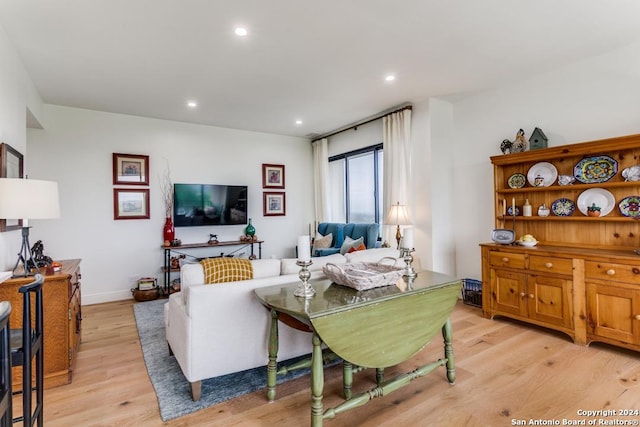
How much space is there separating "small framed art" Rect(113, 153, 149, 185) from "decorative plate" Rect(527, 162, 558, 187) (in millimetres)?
4859

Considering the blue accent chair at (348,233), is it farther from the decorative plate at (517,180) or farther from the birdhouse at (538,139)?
the birdhouse at (538,139)

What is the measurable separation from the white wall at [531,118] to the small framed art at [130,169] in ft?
13.5

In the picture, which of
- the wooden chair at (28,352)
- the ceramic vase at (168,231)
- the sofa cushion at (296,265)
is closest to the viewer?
the wooden chair at (28,352)

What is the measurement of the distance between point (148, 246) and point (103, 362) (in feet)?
7.79

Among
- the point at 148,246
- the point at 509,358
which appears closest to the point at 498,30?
the point at 509,358

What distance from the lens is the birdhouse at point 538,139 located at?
3.34m

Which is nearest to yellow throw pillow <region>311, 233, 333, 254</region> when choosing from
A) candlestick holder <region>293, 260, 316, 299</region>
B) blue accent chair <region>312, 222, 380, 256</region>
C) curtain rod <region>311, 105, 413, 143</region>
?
blue accent chair <region>312, 222, 380, 256</region>

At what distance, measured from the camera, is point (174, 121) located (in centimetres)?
493

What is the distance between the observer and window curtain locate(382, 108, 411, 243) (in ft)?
14.3

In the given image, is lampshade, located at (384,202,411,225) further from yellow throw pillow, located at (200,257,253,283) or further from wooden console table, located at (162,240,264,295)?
yellow throw pillow, located at (200,257,253,283)

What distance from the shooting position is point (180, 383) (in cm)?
223

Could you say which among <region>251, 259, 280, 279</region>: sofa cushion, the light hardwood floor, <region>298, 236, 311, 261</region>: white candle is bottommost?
the light hardwood floor

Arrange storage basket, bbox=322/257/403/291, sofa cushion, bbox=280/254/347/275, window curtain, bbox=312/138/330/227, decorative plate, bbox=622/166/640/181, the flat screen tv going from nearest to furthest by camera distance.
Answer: storage basket, bbox=322/257/403/291
sofa cushion, bbox=280/254/347/275
decorative plate, bbox=622/166/640/181
the flat screen tv
window curtain, bbox=312/138/330/227

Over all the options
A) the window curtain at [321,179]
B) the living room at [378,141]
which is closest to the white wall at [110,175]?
the living room at [378,141]
